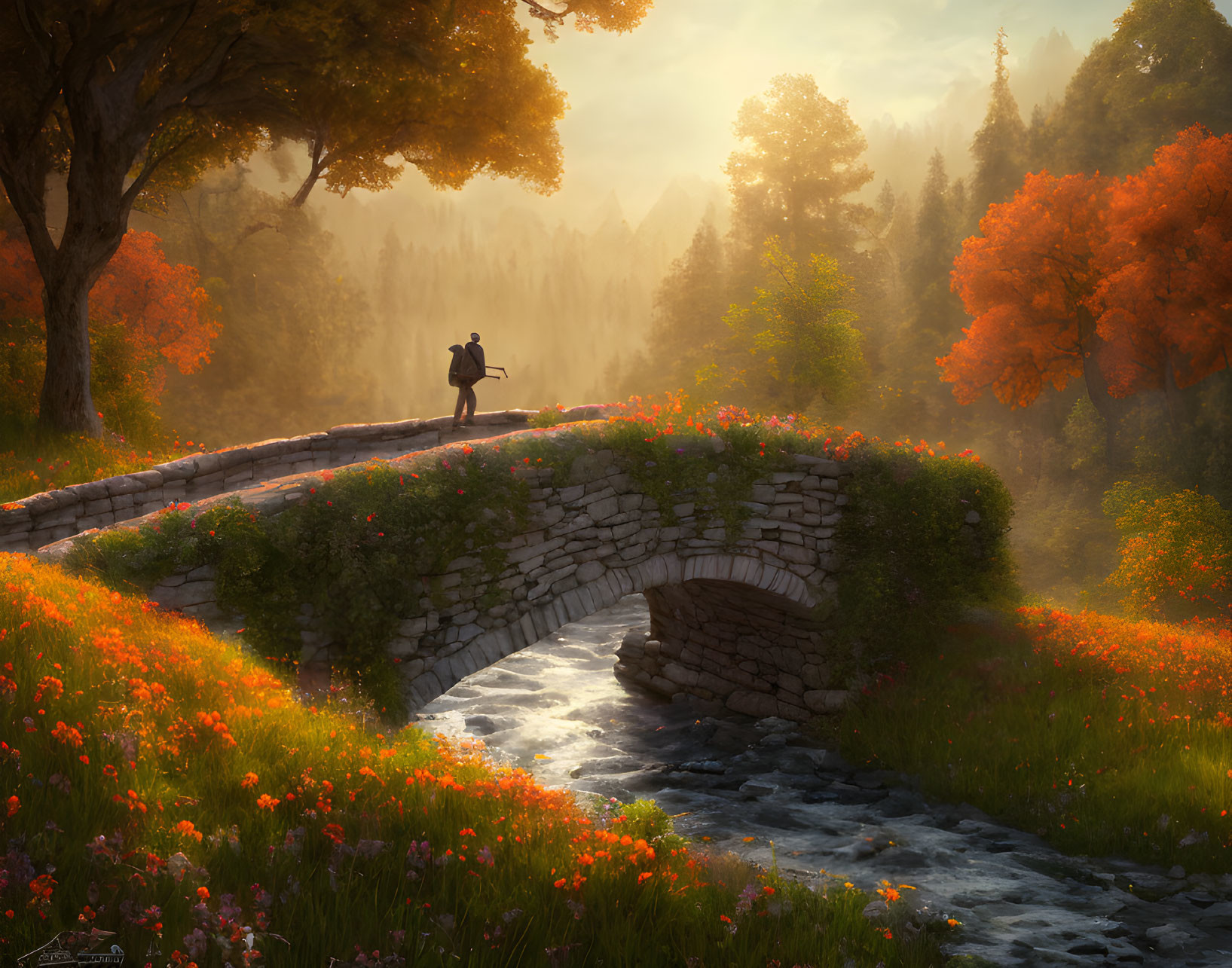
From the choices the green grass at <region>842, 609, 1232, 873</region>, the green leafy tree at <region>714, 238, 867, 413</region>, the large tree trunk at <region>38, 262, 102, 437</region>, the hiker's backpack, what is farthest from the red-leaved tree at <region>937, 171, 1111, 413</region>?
the large tree trunk at <region>38, 262, 102, 437</region>

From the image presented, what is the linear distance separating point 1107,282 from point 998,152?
20388 mm

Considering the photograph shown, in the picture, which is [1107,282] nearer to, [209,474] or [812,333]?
[812,333]

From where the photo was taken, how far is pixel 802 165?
39938 millimetres

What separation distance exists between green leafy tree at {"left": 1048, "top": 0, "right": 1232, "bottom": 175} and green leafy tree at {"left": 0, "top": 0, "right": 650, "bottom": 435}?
22.1 metres

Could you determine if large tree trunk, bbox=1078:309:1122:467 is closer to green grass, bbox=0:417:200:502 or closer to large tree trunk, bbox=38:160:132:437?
green grass, bbox=0:417:200:502

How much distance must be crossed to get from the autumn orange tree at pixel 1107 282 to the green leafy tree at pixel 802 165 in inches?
672

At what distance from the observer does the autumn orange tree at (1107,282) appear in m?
18.4

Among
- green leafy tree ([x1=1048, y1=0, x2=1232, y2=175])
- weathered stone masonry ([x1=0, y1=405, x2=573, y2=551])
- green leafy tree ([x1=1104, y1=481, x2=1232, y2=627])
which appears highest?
green leafy tree ([x1=1048, y1=0, x2=1232, y2=175])

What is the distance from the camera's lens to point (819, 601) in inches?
444

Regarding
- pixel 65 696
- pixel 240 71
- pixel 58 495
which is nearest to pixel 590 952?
pixel 65 696

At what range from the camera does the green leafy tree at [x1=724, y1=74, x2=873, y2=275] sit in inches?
1559

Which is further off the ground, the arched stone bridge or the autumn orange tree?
the autumn orange tree

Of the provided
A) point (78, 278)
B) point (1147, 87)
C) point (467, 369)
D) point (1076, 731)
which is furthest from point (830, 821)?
point (1147, 87)

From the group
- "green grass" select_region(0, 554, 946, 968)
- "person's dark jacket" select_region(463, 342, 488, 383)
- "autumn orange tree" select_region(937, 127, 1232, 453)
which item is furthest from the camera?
"autumn orange tree" select_region(937, 127, 1232, 453)
